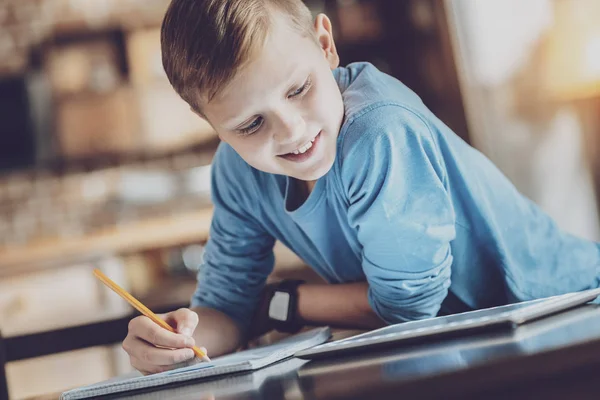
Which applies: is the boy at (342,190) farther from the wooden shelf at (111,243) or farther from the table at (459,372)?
the wooden shelf at (111,243)

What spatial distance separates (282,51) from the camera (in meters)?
0.72

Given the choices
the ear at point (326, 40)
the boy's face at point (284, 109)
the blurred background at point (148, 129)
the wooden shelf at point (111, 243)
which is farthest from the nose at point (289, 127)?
the wooden shelf at point (111, 243)

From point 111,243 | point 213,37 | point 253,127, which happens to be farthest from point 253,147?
point 111,243

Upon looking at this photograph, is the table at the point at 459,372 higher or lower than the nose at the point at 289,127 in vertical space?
lower

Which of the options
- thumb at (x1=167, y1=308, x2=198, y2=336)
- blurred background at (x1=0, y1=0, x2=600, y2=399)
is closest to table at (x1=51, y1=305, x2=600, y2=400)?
thumb at (x1=167, y1=308, x2=198, y2=336)

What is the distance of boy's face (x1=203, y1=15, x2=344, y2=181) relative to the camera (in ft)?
2.34

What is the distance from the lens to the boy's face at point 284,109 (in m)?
0.71

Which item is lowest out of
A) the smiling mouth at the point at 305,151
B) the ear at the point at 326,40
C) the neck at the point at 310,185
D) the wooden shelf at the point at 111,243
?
the wooden shelf at the point at 111,243

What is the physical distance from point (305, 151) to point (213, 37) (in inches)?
6.3

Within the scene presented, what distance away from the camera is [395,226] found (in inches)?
29.7

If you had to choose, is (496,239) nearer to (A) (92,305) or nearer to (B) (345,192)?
(B) (345,192)

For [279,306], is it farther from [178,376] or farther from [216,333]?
[178,376]

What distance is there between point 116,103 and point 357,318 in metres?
2.49

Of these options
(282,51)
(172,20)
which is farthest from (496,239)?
(172,20)
